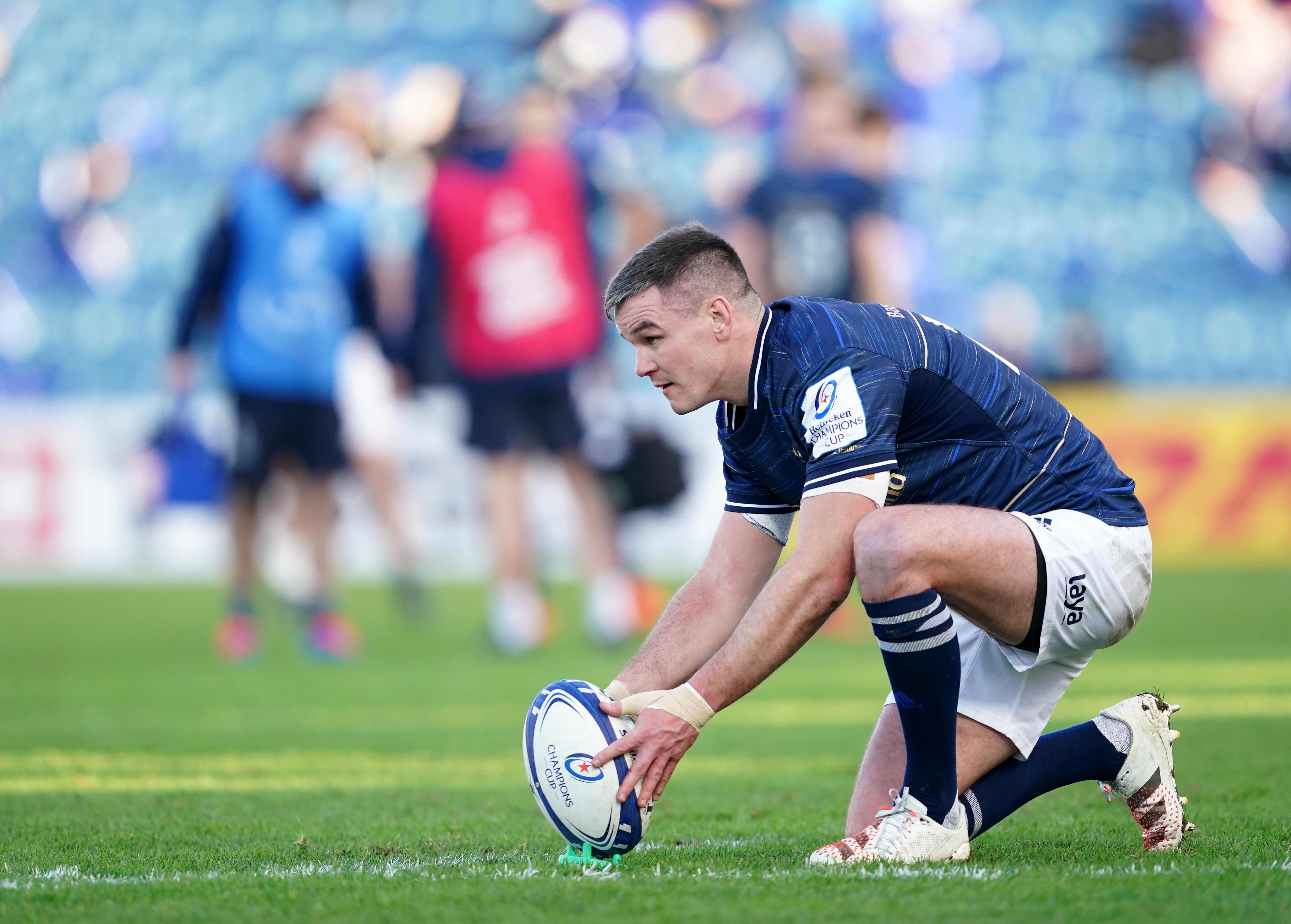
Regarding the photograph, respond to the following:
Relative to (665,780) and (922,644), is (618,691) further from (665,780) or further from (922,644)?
(922,644)

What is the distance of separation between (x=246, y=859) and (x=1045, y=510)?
220cm

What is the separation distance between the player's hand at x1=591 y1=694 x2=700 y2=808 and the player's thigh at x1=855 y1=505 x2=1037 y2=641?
54cm

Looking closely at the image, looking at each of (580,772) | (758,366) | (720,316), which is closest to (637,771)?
(580,772)

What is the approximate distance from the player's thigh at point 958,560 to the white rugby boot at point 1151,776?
1.63 ft

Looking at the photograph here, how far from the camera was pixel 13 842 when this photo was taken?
3.89 m

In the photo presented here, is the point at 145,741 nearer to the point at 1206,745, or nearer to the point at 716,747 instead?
the point at 716,747

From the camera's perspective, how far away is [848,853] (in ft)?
11.2

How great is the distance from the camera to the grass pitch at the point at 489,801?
A: 300 centimetres

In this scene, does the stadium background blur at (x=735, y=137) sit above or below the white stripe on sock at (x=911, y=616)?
above

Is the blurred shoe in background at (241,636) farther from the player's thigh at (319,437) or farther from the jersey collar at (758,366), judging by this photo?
the jersey collar at (758,366)

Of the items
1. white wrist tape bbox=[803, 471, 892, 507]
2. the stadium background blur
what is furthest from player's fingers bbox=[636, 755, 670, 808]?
the stadium background blur

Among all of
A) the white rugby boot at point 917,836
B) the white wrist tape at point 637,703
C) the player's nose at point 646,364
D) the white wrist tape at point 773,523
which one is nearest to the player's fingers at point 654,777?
the white wrist tape at point 637,703

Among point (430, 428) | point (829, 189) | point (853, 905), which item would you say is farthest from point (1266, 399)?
point (853, 905)

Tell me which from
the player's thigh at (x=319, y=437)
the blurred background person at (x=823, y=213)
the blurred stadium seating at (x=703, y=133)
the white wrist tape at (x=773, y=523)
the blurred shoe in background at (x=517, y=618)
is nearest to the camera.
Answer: the white wrist tape at (x=773, y=523)
